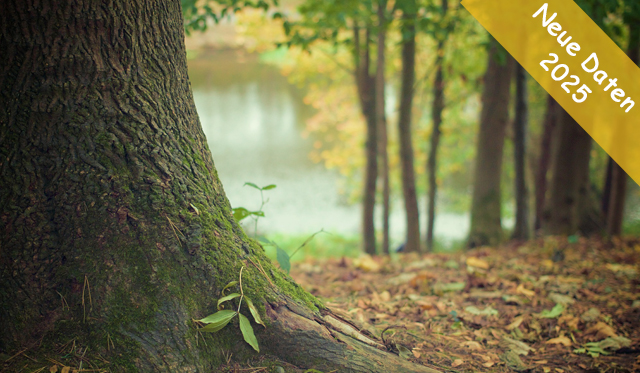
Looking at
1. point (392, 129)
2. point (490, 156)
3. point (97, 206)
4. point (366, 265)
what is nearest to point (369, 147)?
point (490, 156)

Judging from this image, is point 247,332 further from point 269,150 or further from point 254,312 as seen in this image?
point 269,150

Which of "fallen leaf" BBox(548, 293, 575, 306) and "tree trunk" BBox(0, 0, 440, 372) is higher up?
"tree trunk" BBox(0, 0, 440, 372)

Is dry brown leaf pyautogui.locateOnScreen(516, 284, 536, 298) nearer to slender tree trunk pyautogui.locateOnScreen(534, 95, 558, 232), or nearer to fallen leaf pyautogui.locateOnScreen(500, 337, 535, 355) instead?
fallen leaf pyautogui.locateOnScreen(500, 337, 535, 355)

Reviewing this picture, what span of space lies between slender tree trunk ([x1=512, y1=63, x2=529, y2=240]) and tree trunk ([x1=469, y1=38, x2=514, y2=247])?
36 centimetres

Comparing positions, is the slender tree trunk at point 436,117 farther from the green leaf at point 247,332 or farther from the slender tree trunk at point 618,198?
the green leaf at point 247,332

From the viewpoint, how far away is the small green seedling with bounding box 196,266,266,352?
1563 mm

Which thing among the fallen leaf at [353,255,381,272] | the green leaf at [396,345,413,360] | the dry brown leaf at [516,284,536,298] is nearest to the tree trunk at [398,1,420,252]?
the fallen leaf at [353,255,381,272]

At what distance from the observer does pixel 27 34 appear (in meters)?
1.46

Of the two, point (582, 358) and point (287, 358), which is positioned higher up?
point (287, 358)

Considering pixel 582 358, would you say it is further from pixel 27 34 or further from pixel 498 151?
pixel 498 151

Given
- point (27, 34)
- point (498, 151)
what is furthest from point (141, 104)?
point (498, 151)

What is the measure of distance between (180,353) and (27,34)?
48.1 inches

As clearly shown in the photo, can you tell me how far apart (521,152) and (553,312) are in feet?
14.7

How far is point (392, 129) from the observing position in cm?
1525
